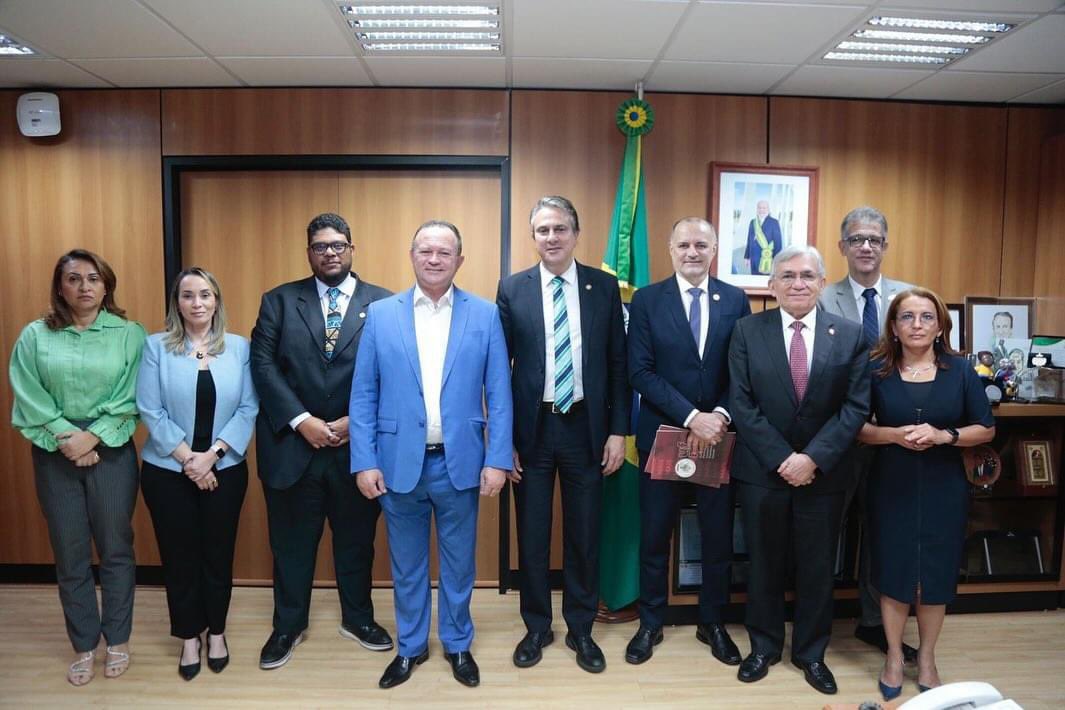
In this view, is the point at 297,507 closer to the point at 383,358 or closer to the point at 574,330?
the point at 383,358

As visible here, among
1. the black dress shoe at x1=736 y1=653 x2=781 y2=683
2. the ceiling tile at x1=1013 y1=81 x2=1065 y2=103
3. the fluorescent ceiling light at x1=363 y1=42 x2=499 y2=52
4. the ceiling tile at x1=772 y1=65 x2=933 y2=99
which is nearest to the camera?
the black dress shoe at x1=736 y1=653 x2=781 y2=683

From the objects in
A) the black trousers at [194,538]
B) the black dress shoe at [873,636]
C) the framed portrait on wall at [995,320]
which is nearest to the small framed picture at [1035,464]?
the framed portrait on wall at [995,320]

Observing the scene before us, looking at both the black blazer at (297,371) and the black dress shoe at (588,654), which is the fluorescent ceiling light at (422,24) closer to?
the black blazer at (297,371)

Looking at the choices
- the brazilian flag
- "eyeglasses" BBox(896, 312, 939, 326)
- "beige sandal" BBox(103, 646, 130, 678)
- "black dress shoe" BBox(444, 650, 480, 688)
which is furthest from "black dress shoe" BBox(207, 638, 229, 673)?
"eyeglasses" BBox(896, 312, 939, 326)

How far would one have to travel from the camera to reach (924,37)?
2934 millimetres

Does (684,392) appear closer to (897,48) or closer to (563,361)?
(563,361)

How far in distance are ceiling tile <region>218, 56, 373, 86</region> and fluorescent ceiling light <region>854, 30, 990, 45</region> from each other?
2.51 metres

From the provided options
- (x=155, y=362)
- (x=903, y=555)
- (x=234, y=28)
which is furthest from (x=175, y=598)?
(x=903, y=555)

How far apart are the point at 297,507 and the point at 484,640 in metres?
1.10

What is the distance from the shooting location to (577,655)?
8.93 ft

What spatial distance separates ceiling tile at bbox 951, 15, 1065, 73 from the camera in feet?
9.00

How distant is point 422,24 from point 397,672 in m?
2.89

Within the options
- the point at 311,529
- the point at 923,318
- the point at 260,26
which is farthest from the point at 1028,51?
the point at 311,529

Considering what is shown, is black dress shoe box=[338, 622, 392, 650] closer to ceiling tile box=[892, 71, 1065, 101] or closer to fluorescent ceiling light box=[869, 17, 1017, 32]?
fluorescent ceiling light box=[869, 17, 1017, 32]
